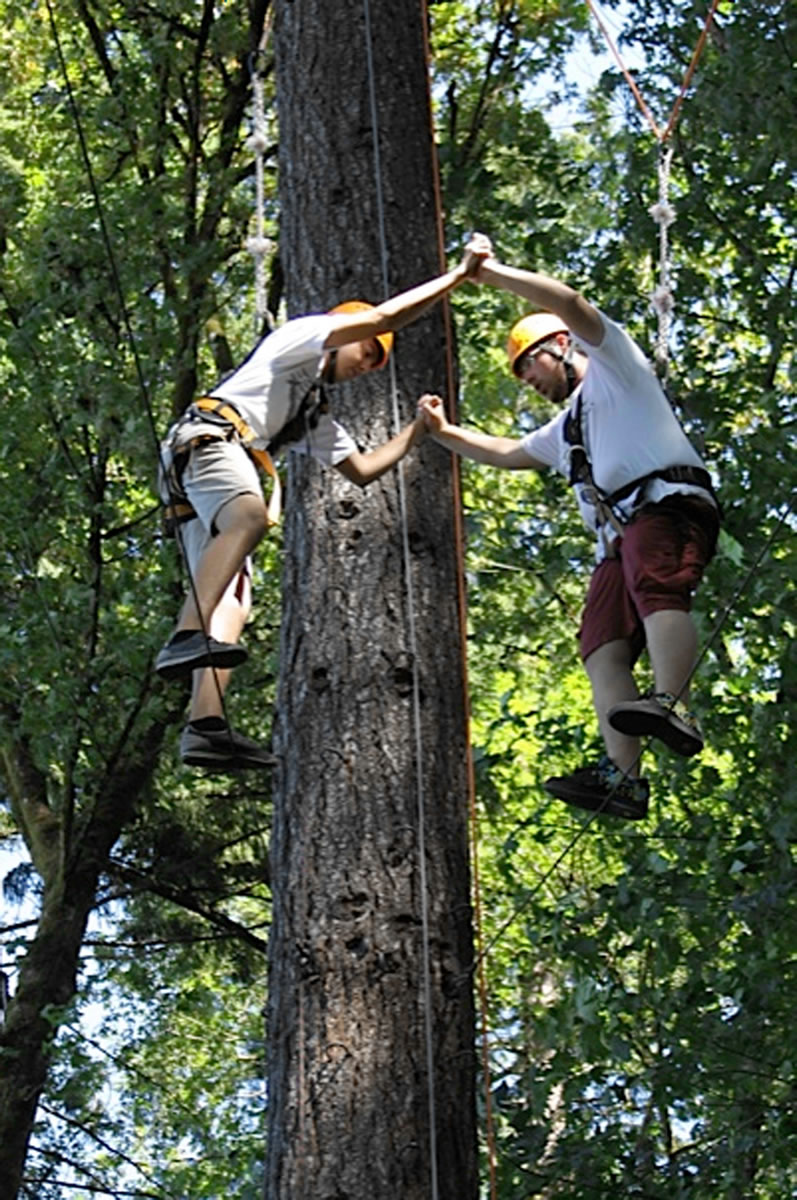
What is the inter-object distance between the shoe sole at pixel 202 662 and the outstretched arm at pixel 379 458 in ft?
1.69

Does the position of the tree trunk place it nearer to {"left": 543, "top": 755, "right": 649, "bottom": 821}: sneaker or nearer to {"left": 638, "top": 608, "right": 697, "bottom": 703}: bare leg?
{"left": 543, "top": 755, "right": 649, "bottom": 821}: sneaker

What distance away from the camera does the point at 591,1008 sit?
557 cm

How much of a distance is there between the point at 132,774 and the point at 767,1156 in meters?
4.71

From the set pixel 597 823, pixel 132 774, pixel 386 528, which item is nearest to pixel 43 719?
pixel 132 774

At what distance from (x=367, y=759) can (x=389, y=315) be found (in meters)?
0.98

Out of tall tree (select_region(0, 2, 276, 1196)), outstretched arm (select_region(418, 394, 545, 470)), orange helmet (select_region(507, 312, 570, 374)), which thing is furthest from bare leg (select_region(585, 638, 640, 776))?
tall tree (select_region(0, 2, 276, 1196))

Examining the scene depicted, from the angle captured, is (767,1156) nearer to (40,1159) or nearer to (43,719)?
(43,719)

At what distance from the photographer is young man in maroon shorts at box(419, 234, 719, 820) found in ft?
13.5

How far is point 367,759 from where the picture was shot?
4.21 m

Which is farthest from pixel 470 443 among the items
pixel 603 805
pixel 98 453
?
pixel 98 453

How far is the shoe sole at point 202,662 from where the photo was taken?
4.21 metres

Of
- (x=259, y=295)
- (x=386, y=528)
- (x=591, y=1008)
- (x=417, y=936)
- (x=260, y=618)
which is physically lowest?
(x=417, y=936)

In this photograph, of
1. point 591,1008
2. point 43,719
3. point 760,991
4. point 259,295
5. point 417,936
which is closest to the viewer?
point 417,936

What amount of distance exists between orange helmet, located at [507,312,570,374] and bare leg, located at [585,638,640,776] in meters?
0.70
